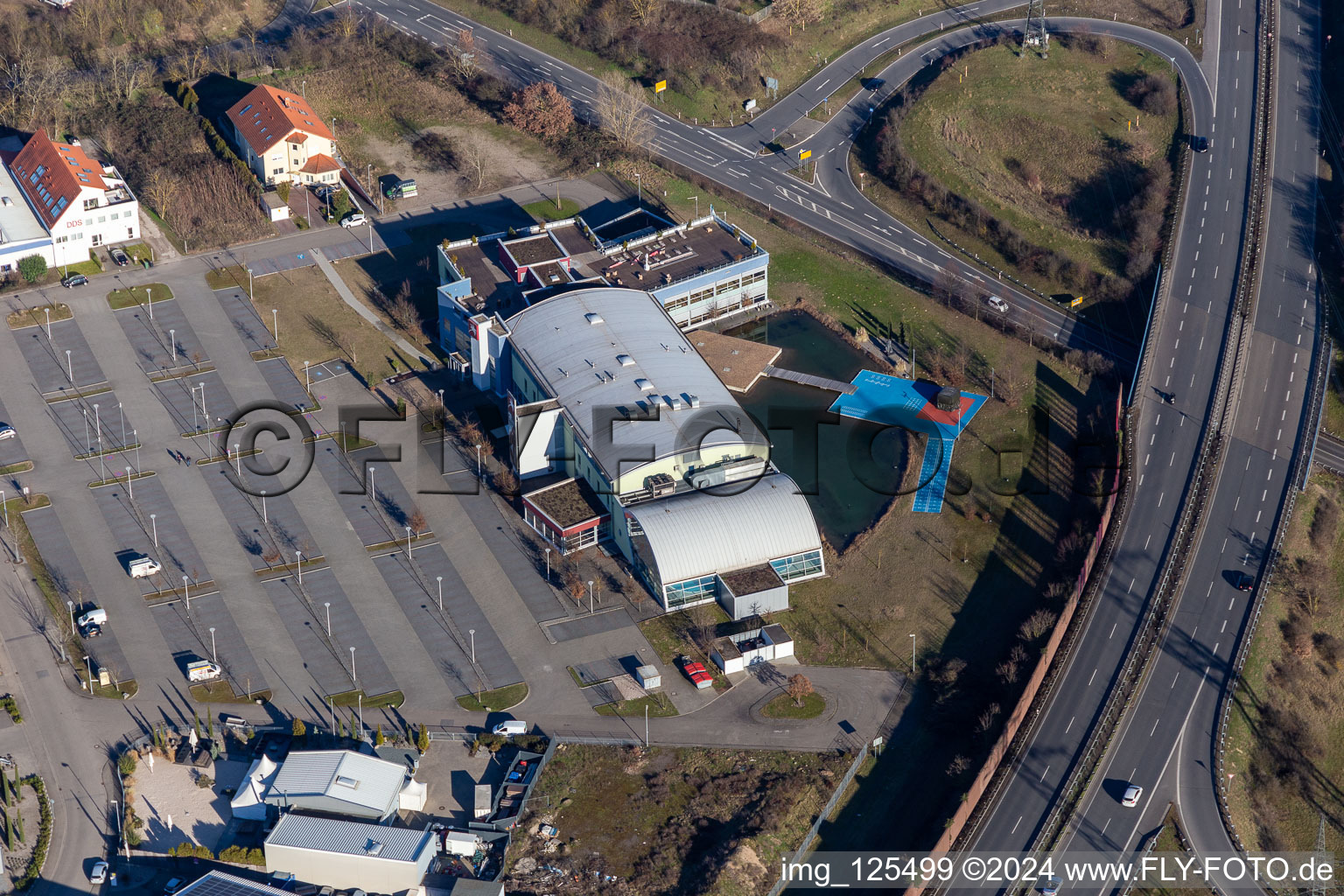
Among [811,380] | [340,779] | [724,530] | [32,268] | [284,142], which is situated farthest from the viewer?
[284,142]

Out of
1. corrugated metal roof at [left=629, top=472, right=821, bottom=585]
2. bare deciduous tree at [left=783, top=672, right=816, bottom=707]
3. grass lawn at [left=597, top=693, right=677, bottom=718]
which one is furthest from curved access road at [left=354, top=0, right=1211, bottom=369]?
grass lawn at [left=597, top=693, right=677, bottom=718]

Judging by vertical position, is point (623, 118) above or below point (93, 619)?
above

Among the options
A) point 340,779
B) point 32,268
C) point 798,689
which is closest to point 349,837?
point 340,779

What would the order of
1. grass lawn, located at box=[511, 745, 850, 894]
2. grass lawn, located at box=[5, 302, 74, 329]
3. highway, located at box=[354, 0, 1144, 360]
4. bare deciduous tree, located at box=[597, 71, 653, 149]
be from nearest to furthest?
1. grass lawn, located at box=[511, 745, 850, 894]
2. grass lawn, located at box=[5, 302, 74, 329]
3. highway, located at box=[354, 0, 1144, 360]
4. bare deciduous tree, located at box=[597, 71, 653, 149]

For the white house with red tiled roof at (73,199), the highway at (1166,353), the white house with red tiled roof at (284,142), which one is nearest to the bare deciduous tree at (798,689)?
the highway at (1166,353)

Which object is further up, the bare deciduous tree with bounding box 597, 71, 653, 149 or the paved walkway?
the bare deciduous tree with bounding box 597, 71, 653, 149

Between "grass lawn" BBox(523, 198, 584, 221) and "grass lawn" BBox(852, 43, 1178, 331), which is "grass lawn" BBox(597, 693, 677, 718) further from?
"grass lawn" BBox(523, 198, 584, 221)

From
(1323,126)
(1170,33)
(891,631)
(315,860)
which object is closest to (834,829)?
(891,631)

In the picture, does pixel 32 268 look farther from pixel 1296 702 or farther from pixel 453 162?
pixel 1296 702
